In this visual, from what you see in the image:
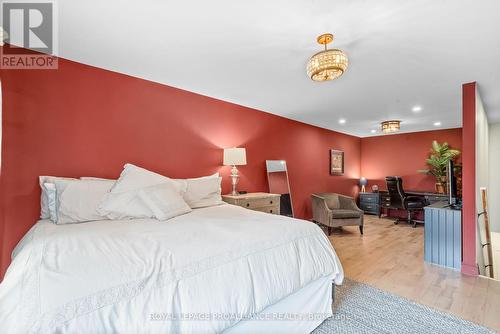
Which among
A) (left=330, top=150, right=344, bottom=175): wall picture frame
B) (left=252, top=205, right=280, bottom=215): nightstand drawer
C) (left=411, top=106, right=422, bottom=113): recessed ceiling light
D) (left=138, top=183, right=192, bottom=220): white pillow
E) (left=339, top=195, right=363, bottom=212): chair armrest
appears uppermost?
(left=411, top=106, right=422, bottom=113): recessed ceiling light

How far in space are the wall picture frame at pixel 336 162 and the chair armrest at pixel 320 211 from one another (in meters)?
1.42

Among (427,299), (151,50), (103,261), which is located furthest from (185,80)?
(427,299)

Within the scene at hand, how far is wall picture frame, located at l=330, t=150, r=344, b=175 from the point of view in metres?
6.05

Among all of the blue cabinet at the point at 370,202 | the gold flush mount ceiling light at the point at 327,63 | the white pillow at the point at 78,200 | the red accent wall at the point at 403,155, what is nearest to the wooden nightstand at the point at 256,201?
the white pillow at the point at 78,200

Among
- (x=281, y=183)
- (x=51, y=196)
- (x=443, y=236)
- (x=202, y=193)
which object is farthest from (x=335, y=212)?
(x=51, y=196)

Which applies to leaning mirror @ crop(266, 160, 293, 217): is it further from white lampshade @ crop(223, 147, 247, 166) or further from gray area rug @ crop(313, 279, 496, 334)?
gray area rug @ crop(313, 279, 496, 334)

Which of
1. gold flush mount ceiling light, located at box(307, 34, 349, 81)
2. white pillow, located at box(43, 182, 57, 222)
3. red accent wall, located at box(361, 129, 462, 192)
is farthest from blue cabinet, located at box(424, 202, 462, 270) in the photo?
white pillow, located at box(43, 182, 57, 222)

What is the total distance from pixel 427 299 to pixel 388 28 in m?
2.47

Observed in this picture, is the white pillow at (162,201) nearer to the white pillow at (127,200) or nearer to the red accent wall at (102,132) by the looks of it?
the white pillow at (127,200)

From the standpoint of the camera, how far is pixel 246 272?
147 centimetres

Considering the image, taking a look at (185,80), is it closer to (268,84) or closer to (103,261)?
(268,84)

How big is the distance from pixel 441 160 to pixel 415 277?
12.3 ft

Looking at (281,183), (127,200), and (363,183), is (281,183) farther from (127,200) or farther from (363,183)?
(363,183)

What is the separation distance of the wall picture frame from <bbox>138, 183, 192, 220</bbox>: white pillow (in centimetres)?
460
